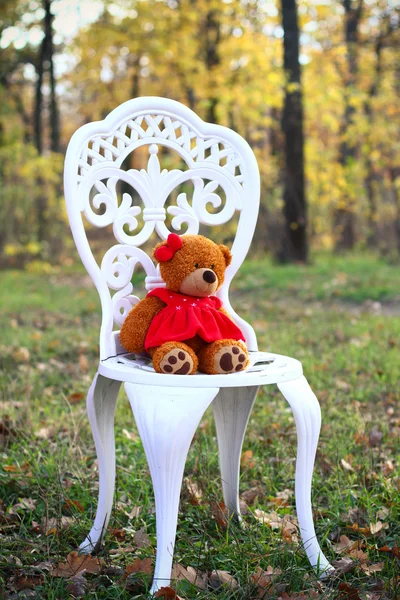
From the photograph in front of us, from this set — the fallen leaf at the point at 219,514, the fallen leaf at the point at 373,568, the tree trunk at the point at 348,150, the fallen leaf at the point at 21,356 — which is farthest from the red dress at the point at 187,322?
the tree trunk at the point at 348,150

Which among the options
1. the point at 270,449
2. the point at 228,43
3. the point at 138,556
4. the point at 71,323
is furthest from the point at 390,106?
the point at 138,556

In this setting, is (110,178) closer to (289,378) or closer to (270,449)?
(289,378)

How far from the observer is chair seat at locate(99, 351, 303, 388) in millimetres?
1924

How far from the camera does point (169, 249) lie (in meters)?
2.26

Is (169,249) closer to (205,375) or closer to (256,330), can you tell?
(205,375)

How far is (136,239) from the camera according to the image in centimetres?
257

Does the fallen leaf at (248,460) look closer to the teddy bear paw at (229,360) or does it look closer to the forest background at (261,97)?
the teddy bear paw at (229,360)

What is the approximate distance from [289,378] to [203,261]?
1.67 feet

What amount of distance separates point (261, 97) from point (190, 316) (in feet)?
30.5

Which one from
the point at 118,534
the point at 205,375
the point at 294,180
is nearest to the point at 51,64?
the point at 294,180

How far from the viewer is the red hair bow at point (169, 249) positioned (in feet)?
7.36

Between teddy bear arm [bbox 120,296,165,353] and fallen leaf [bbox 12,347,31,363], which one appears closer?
teddy bear arm [bbox 120,296,165,353]

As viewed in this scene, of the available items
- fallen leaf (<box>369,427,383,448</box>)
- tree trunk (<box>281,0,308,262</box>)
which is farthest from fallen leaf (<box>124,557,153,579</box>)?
tree trunk (<box>281,0,308,262</box>)

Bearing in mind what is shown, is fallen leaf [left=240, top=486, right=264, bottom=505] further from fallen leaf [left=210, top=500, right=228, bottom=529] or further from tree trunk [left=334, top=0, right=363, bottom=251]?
tree trunk [left=334, top=0, right=363, bottom=251]
